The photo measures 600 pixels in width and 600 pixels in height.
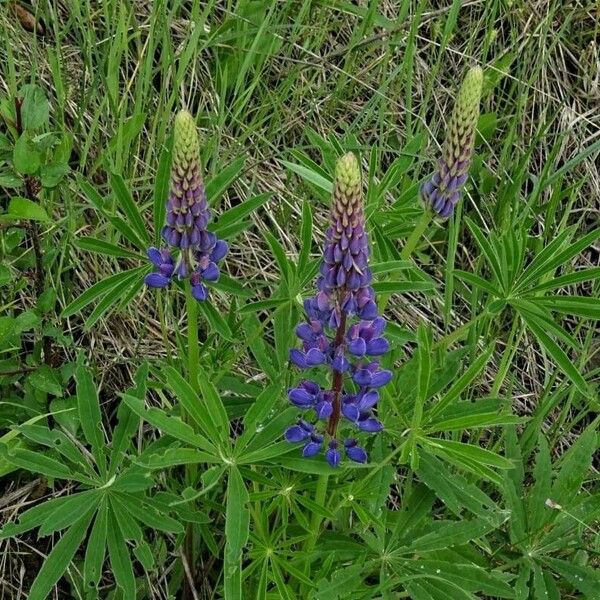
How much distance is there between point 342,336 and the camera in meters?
1.74

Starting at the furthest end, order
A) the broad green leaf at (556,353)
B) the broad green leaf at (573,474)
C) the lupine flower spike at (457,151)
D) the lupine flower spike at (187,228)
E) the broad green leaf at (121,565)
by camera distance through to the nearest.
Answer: the broad green leaf at (573,474) → the broad green leaf at (556,353) → the broad green leaf at (121,565) → the lupine flower spike at (457,151) → the lupine flower spike at (187,228)

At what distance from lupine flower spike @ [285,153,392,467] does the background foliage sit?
8 cm

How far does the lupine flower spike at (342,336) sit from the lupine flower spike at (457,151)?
39 centimetres

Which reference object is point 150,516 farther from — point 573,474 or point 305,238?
point 573,474

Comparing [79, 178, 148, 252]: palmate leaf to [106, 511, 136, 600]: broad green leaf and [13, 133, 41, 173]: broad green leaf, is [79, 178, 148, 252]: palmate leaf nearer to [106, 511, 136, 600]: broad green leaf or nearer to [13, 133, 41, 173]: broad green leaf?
[13, 133, 41, 173]: broad green leaf

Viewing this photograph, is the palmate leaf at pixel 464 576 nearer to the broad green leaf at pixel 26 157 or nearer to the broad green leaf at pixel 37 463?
the broad green leaf at pixel 37 463

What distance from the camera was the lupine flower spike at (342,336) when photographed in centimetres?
160

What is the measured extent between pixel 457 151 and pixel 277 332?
0.64 m

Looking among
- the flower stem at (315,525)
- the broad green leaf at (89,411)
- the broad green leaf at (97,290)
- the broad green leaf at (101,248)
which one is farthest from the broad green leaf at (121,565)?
the broad green leaf at (101,248)

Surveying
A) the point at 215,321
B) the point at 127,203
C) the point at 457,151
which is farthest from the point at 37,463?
the point at 457,151

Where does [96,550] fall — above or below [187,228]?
below

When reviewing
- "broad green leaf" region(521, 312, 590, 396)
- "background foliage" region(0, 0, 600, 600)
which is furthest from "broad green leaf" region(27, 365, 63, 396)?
"broad green leaf" region(521, 312, 590, 396)

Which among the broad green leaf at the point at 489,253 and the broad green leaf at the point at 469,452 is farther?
the broad green leaf at the point at 489,253

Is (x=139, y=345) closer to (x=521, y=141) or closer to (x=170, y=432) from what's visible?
(x=170, y=432)
